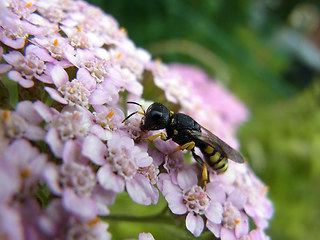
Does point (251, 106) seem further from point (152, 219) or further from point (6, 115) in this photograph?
point (6, 115)

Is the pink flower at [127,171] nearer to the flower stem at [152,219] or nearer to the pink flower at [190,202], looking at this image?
the pink flower at [190,202]

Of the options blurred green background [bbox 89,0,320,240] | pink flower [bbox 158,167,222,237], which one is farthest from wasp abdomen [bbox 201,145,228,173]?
blurred green background [bbox 89,0,320,240]

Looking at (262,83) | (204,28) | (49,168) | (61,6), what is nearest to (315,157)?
(204,28)

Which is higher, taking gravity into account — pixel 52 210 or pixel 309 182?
pixel 52 210

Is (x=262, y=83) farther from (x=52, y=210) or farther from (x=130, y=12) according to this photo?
(x=52, y=210)

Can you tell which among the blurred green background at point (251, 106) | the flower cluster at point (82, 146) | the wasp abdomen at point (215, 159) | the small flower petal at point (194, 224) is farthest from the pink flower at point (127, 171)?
the blurred green background at point (251, 106)

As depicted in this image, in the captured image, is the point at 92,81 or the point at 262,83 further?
the point at 262,83
